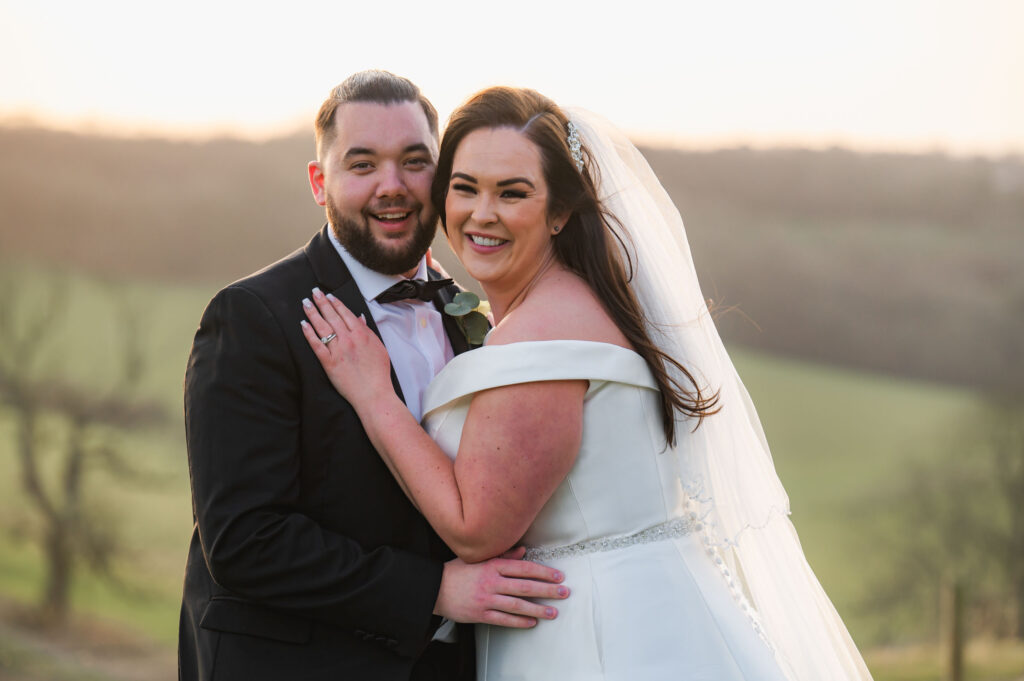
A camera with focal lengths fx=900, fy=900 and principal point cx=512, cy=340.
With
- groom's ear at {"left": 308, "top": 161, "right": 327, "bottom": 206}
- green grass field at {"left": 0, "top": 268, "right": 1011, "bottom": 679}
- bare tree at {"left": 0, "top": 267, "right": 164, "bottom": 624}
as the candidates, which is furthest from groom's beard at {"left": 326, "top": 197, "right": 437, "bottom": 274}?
bare tree at {"left": 0, "top": 267, "right": 164, "bottom": 624}

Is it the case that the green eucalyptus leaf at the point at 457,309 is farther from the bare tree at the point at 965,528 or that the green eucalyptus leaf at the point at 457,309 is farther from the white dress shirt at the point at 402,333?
the bare tree at the point at 965,528

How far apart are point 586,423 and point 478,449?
12.9 inches

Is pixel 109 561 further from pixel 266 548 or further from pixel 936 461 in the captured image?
pixel 936 461

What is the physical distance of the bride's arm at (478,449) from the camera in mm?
2326

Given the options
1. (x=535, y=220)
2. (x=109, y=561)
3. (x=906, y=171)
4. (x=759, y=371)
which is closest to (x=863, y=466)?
(x=759, y=371)

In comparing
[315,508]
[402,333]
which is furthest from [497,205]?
[315,508]

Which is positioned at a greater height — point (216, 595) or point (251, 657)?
point (216, 595)

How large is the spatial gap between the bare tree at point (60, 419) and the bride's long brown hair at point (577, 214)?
30.3 feet

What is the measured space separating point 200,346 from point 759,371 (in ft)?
31.4

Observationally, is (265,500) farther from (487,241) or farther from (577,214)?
(577,214)

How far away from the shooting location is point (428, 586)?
2.40 meters

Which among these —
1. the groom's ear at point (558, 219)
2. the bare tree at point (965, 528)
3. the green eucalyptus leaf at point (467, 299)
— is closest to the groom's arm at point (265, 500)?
the green eucalyptus leaf at point (467, 299)

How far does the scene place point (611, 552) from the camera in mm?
2492

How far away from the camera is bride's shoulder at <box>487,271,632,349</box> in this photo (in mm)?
2463
